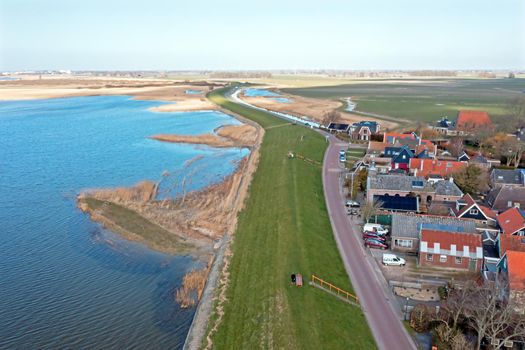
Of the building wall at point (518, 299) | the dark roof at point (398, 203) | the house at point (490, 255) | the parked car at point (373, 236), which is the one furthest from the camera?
the dark roof at point (398, 203)

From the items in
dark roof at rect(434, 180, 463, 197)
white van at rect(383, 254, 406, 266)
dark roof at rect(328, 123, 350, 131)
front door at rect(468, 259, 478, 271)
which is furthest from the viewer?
dark roof at rect(328, 123, 350, 131)

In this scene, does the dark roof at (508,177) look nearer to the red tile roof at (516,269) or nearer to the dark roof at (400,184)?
the dark roof at (400,184)

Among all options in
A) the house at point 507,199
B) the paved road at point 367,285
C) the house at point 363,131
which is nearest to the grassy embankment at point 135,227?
the paved road at point 367,285

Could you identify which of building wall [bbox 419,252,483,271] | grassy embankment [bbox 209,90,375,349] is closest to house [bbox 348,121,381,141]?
grassy embankment [bbox 209,90,375,349]

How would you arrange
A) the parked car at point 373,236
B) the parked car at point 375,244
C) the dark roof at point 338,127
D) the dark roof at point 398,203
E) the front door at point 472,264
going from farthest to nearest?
the dark roof at point 338,127, the dark roof at point 398,203, the parked car at point 373,236, the parked car at point 375,244, the front door at point 472,264

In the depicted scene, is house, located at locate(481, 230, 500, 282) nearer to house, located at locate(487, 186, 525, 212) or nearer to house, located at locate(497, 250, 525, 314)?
house, located at locate(497, 250, 525, 314)

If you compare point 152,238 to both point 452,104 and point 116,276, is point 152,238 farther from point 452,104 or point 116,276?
point 452,104

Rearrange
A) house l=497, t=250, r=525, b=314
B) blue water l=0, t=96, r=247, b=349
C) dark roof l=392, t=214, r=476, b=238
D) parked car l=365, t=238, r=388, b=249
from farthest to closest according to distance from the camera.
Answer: parked car l=365, t=238, r=388, b=249
dark roof l=392, t=214, r=476, b=238
blue water l=0, t=96, r=247, b=349
house l=497, t=250, r=525, b=314
